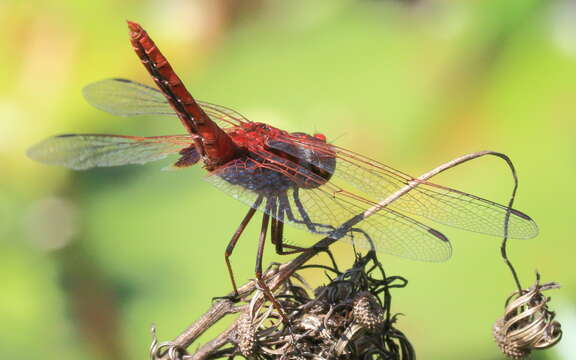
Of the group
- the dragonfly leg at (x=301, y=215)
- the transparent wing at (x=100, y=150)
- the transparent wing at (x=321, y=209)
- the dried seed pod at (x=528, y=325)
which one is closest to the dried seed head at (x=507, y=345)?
the dried seed pod at (x=528, y=325)

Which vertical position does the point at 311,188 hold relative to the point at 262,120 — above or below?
below

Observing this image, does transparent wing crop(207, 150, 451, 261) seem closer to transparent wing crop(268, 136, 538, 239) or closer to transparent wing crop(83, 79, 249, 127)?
transparent wing crop(268, 136, 538, 239)

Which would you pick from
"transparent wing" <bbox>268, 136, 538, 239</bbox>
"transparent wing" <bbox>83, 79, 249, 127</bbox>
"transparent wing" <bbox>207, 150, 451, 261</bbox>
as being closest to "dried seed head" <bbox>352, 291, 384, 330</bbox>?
"transparent wing" <bbox>207, 150, 451, 261</bbox>

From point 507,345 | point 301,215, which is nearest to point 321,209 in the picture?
point 301,215

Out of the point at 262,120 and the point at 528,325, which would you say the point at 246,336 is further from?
the point at 262,120

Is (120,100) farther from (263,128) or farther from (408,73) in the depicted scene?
(408,73)

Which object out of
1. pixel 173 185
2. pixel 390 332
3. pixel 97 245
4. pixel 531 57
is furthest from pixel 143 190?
pixel 531 57

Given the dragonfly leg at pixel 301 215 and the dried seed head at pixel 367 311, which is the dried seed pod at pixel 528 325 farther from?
the dragonfly leg at pixel 301 215

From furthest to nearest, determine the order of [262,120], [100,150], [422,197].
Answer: [262,120] < [100,150] < [422,197]
